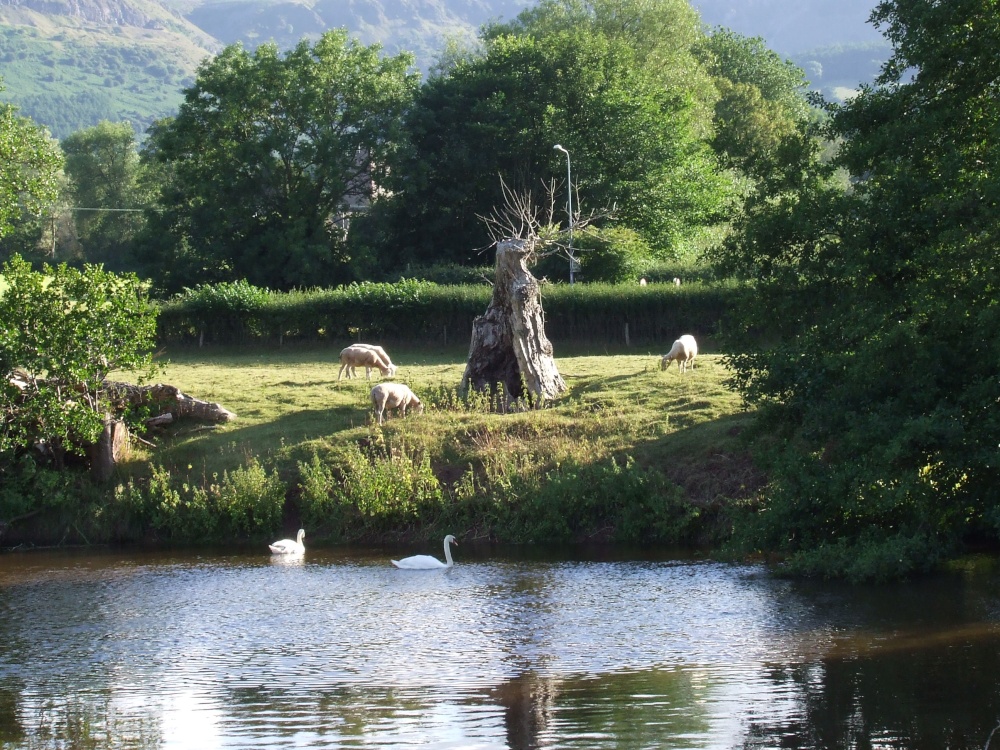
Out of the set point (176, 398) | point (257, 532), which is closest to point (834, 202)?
point (257, 532)

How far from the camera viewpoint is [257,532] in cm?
2642

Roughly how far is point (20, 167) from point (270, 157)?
36.3 metres

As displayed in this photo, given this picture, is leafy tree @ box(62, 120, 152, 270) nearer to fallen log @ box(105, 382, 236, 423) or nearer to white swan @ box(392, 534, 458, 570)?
fallen log @ box(105, 382, 236, 423)

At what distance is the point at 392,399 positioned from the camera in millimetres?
28516

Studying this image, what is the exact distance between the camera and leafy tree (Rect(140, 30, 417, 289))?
64562 mm

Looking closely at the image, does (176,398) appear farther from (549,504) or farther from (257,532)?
(549,504)

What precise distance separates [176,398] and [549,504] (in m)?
10.5

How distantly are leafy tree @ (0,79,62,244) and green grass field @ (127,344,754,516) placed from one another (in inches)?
250

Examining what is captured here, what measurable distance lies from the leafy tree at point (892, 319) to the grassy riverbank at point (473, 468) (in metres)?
3.68

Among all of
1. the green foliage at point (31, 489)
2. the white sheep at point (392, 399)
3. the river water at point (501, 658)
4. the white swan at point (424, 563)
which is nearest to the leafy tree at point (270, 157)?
the white sheep at point (392, 399)

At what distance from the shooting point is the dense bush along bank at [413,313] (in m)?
47.5

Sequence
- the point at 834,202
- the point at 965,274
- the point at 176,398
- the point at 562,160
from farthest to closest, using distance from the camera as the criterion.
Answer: the point at 562,160 → the point at 176,398 → the point at 834,202 → the point at 965,274

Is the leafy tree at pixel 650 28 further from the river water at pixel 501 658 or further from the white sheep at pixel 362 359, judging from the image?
the river water at pixel 501 658

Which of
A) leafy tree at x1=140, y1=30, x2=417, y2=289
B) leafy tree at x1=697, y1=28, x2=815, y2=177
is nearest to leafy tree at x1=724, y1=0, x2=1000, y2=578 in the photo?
leafy tree at x1=140, y1=30, x2=417, y2=289
